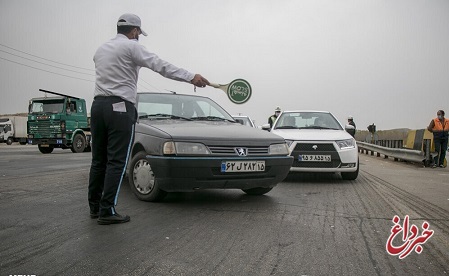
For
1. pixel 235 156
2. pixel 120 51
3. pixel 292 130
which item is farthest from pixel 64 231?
pixel 292 130

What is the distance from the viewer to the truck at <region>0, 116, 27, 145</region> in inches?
1475

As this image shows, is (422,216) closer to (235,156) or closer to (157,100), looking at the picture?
(235,156)

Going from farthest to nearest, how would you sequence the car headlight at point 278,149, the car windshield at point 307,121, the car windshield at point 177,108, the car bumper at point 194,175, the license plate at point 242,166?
the car windshield at point 307,121, the car windshield at point 177,108, the car headlight at point 278,149, the license plate at point 242,166, the car bumper at point 194,175

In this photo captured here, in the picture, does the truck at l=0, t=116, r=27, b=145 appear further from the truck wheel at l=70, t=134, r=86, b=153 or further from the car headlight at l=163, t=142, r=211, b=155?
the car headlight at l=163, t=142, r=211, b=155

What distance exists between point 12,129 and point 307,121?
34.7 meters

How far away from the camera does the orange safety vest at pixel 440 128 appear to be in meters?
13.2

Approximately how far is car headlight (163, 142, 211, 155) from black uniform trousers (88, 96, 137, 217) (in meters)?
0.70

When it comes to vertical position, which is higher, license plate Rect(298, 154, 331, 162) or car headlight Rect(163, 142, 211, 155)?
car headlight Rect(163, 142, 211, 155)

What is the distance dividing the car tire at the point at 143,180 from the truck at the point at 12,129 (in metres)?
36.5

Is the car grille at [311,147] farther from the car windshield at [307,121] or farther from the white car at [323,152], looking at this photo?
the car windshield at [307,121]

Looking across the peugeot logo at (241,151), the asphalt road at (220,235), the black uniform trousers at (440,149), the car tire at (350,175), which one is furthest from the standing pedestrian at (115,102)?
the black uniform trousers at (440,149)

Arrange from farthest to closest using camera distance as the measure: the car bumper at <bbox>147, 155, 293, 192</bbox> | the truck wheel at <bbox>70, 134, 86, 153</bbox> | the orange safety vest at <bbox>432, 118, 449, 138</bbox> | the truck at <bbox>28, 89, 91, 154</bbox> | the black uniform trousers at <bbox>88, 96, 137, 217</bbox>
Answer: the truck wheel at <bbox>70, 134, 86, 153</bbox>
the truck at <bbox>28, 89, 91, 154</bbox>
the orange safety vest at <bbox>432, 118, 449, 138</bbox>
the car bumper at <bbox>147, 155, 293, 192</bbox>
the black uniform trousers at <bbox>88, 96, 137, 217</bbox>

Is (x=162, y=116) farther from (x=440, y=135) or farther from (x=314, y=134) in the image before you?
(x=440, y=135)

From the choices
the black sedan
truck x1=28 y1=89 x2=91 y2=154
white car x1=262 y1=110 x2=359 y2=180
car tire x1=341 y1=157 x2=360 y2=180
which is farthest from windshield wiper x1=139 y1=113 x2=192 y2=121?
truck x1=28 y1=89 x2=91 y2=154
